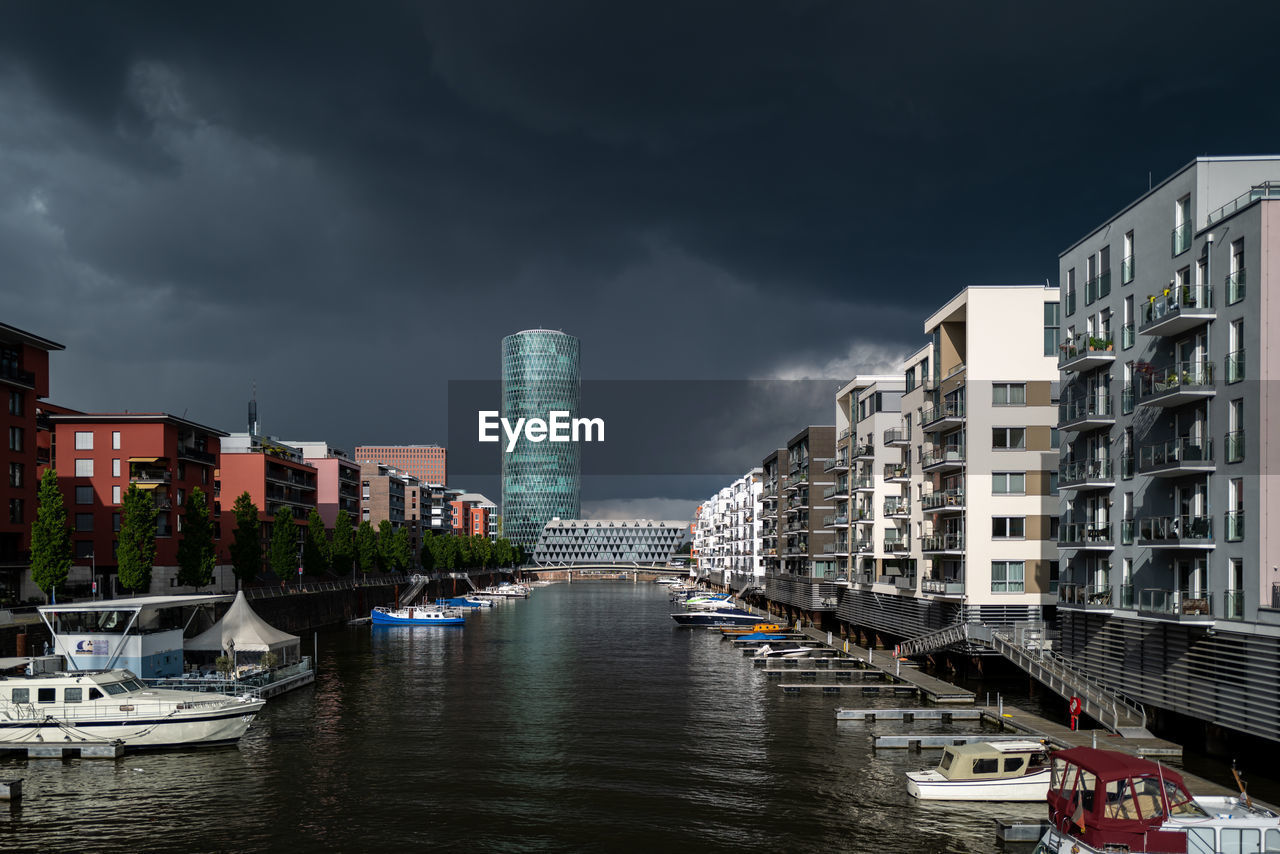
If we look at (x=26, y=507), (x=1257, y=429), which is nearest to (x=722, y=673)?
(x=1257, y=429)

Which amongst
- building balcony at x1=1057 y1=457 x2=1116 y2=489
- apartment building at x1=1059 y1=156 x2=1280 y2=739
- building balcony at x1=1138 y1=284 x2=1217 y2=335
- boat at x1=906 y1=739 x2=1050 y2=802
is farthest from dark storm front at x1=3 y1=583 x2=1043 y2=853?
building balcony at x1=1138 y1=284 x2=1217 y2=335

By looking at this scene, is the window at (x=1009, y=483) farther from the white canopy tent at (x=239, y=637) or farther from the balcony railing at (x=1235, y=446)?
the white canopy tent at (x=239, y=637)

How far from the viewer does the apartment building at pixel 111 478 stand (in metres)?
106

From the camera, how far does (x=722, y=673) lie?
82438 mm

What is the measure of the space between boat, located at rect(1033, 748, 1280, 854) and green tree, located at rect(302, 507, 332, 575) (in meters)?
120

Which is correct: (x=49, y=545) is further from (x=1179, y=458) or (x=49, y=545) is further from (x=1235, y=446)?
(x=1235, y=446)

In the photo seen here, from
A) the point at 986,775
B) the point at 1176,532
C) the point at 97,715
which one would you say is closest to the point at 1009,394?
the point at 1176,532

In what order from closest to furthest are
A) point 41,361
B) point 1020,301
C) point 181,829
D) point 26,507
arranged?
1. point 181,829
2. point 1020,301
3. point 26,507
4. point 41,361

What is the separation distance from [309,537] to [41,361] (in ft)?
211

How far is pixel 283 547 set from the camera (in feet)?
411

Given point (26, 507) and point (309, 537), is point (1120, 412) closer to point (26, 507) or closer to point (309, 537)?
point (26, 507)

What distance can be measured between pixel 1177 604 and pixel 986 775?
11258mm

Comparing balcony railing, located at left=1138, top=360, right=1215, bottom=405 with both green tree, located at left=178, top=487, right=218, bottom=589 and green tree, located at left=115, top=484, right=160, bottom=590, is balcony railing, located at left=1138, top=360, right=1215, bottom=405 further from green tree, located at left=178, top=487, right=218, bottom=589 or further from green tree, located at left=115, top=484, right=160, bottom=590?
green tree, located at left=178, top=487, right=218, bottom=589

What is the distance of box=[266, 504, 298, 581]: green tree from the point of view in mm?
125125
